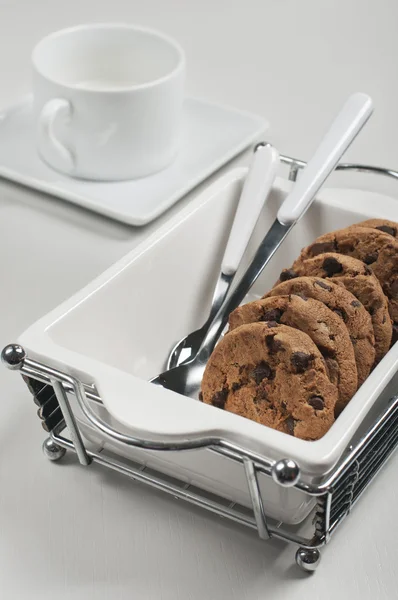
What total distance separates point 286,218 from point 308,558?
10.8 inches

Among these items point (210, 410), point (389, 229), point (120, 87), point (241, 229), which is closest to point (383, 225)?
point (389, 229)

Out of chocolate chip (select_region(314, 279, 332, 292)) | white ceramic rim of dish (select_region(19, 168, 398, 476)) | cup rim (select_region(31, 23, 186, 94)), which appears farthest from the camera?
cup rim (select_region(31, 23, 186, 94))

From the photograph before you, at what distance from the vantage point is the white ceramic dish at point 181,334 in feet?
1.67

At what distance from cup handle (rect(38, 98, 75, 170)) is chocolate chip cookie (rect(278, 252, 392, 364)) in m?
0.35

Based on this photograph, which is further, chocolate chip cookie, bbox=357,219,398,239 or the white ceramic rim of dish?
chocolate chip cookie, bbox=357,219,398,239

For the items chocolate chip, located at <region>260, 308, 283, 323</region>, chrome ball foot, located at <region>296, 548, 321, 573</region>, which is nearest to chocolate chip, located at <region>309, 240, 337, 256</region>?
chocolate chip, located at <region>260, 308, 283, 323</region>

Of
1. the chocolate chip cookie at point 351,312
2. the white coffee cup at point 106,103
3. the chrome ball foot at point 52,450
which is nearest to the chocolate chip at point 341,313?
the chocolate chip cookie at point 351,312

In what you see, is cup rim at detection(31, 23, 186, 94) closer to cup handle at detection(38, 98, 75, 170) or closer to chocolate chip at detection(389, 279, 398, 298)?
cup handle at detection(38, 98, 75, 170)

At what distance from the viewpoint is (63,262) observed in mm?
846

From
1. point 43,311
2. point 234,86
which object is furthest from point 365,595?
point 234,86

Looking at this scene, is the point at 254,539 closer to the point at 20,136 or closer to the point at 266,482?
the point at 266,482

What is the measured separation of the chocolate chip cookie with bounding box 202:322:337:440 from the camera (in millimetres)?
542

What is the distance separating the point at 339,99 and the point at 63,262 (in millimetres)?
467

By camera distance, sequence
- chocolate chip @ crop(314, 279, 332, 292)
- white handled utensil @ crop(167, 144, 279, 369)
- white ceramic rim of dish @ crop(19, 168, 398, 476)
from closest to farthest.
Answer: white ceramic rim of dish @ crop(19, 168, 398, 476) → chocolate chip @ crop(314, 279, 332, 292) → white handled utensil @ crop(167, 144, 279, 369)
